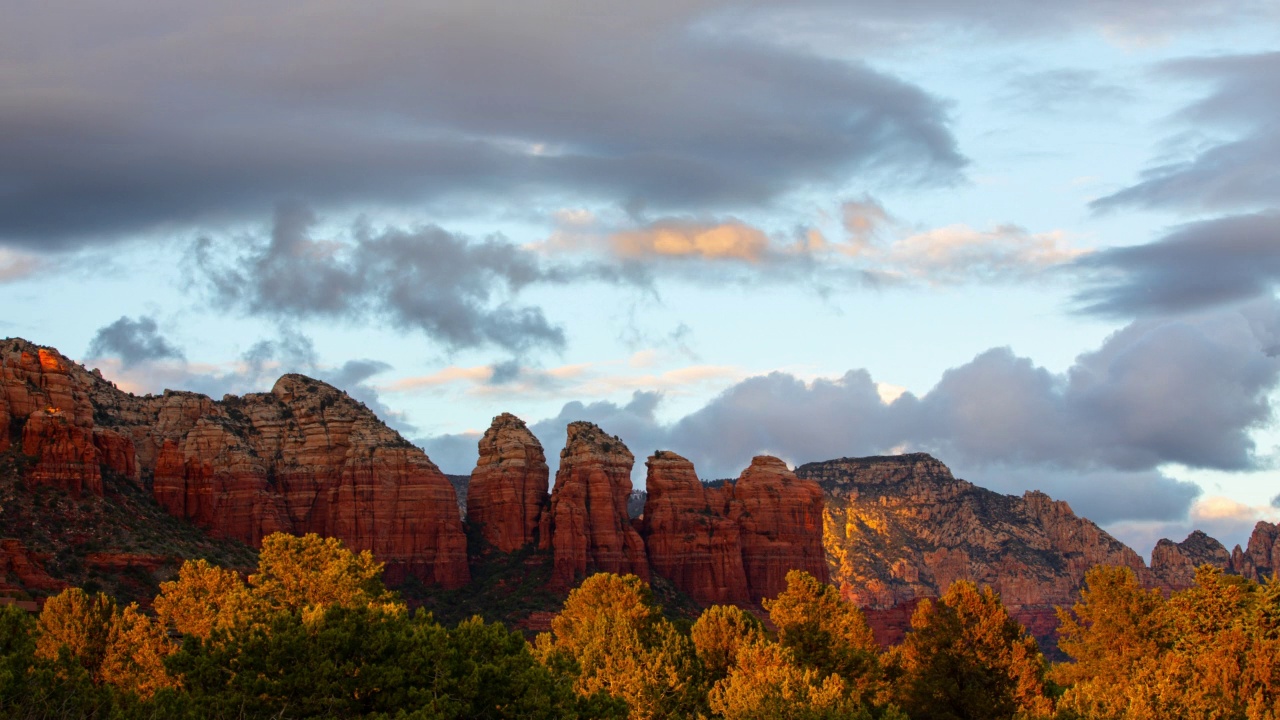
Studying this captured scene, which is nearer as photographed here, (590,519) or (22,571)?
(22,571)

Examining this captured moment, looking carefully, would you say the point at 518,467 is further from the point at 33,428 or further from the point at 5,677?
the point at 5,677

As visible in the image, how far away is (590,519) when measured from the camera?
191 meters

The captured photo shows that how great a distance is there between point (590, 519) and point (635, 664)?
103657 mm

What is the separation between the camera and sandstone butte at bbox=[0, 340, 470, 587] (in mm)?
168875

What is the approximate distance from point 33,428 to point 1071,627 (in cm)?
9943

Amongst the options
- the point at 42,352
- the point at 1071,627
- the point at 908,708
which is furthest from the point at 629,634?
the point at 42,352

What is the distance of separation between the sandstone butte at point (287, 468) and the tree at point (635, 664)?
7848cm

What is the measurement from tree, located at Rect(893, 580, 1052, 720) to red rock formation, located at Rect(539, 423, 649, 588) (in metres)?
83.2

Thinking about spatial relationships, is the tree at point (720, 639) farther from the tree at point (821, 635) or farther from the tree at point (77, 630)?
the tree at point (77, 630)

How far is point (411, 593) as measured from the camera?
180m

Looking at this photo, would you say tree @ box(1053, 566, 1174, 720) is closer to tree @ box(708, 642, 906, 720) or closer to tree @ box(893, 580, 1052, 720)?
tree @ box(893, 580, 1052, 720)

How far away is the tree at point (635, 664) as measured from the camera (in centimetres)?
8575

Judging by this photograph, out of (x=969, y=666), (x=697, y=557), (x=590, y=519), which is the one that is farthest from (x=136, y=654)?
(x=697, y=557)

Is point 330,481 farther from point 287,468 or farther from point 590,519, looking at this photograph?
point 590,519
